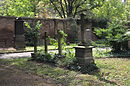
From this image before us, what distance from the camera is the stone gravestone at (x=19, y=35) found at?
62.9ft

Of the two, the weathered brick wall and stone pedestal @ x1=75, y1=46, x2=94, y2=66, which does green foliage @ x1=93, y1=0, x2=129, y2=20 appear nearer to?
the weathered brick wall

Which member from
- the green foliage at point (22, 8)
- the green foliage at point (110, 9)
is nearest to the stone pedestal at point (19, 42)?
the green foliage at point (22, 8)

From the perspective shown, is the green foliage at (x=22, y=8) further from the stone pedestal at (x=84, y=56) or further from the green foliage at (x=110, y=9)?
the stone pedestal at (x=84, y=56)

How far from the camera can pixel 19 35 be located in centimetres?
1956

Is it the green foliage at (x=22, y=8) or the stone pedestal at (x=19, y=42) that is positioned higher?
the green foliage at (x=22, y=8)

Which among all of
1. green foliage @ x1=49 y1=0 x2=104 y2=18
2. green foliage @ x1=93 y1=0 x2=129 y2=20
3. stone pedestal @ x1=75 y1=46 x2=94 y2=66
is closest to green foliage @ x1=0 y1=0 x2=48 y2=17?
green foliage @ x1=49 y1=0 x2=104 y2=18

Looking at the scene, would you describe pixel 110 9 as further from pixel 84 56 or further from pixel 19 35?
pixel 84 56

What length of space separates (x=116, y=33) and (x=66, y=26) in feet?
35.6

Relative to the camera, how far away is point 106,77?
688cm

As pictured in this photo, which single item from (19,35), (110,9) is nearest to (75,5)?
(110,9)

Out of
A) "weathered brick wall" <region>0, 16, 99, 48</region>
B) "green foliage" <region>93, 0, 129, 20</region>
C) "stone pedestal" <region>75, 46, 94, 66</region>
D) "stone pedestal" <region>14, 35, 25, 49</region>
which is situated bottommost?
"stone pedestal" <region>75, 46, 94, 66</region>

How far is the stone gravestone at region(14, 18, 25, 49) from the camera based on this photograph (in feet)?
62.9

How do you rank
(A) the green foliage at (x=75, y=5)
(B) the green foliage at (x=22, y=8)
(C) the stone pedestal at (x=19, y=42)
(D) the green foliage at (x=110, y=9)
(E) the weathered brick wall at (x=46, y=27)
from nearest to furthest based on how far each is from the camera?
(C) the stone pedestal at (x=19, y=42), (E) the weathered brick wall at (x=46, y=27), (B) the green foliage at (x=22, y=8), (D) the green foliage at (x=110, y=9), (A) the green foliage at (x=75, y=5)

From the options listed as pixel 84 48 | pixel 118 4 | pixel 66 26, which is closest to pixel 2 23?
pixel 66 26
